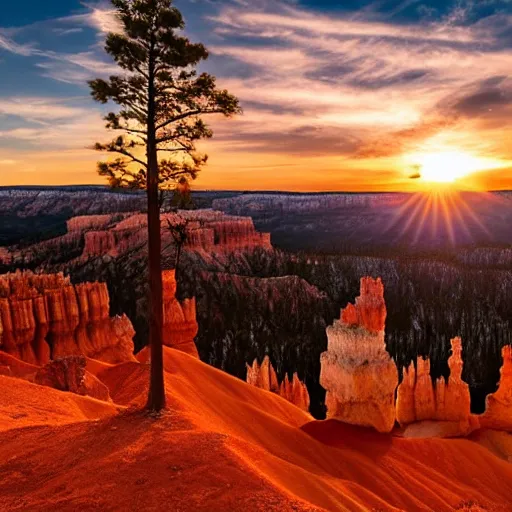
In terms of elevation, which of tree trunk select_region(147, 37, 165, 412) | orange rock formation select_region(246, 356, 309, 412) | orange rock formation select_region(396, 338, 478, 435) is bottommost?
orange rock formation select_region(246, 356, 309, 412)

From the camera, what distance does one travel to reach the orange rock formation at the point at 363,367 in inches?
733

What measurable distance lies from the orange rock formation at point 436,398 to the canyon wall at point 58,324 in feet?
49.1

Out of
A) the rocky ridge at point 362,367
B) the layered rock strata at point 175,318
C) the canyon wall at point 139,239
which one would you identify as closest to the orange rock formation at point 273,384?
the layered rock strata at point 175,318

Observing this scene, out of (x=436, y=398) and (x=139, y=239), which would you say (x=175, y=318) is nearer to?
(x=436, y=398)

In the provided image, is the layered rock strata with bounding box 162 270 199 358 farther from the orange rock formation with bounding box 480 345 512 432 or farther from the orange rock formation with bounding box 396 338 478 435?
the orange rock formation with bounding box 480 345 512 432

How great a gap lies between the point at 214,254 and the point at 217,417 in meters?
98.0

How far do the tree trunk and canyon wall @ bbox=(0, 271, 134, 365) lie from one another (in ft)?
49.7

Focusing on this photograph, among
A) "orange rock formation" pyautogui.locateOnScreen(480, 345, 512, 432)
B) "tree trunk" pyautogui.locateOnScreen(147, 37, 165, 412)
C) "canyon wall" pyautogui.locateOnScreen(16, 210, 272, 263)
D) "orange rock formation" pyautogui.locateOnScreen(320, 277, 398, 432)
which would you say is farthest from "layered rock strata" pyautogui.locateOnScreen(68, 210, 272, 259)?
"tree trunk" pyautogui.locateOnScreen(147, 37, 165, 412)

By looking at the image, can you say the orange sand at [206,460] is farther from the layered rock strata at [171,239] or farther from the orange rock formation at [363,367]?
the layered rock strata at [171,239]

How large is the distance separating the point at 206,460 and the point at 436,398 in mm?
18891

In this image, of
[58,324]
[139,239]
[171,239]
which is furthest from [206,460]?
[139,239]

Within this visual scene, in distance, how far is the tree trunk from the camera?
40.7 ft

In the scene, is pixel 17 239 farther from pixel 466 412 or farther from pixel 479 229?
pixel 479 229

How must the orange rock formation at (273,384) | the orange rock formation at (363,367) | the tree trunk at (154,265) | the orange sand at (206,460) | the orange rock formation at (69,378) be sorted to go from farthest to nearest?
the orange rock formation at (273,384) < the orange rock formation at (363,367) < the orange rock formation at (69,378) < the tree trunk at (154,265) < the orange sand at (206,460)
